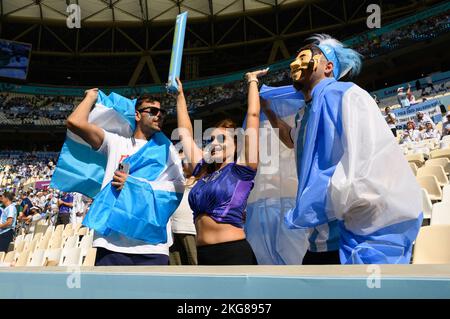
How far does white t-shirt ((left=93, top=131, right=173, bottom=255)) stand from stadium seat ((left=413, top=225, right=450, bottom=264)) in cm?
141

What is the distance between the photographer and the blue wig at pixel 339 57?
219 cm

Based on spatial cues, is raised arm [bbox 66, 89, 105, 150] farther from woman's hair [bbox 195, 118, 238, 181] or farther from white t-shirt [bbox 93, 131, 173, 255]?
woman's hair [bbox 195, 118, 238, 181]

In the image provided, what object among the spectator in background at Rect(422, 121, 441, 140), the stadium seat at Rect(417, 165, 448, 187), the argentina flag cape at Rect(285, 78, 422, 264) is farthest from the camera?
the spectator in background at Rect(422, 121, 441, 140)

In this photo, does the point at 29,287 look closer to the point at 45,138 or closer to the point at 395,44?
the point at 395,44

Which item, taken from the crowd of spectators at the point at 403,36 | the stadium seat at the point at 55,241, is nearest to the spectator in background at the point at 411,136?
the stadium seat at the point at 55,241

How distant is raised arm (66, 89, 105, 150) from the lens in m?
2.46

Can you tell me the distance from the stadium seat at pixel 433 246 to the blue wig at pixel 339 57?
38.2 inches

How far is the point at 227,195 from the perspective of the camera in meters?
2.23

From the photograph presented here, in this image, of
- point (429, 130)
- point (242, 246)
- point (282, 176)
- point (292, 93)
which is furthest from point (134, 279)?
point (429, 130)

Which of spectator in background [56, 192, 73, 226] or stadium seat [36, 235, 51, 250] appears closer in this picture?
stadium seat [36, 235, 51, 250]

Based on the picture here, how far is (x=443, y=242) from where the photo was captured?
2.34 m

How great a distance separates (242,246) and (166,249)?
1.75 ft

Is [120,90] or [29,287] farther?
[120,90]

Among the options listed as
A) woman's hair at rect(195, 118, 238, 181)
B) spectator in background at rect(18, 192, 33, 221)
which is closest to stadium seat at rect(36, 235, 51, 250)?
spectator in background at rect(18, 192, 33, 221)
